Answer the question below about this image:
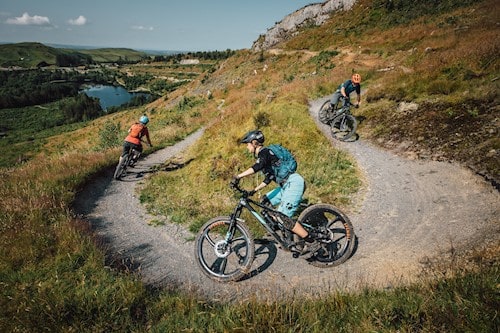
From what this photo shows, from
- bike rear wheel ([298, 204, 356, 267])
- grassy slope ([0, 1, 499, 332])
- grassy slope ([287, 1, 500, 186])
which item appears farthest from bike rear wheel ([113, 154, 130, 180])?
grassy slope ([287, 1, 500, 186])

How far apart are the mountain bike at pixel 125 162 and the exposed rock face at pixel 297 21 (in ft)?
A: 187

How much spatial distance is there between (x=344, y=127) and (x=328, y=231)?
9465mm

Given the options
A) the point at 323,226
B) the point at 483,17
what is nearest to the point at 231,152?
the point at 323,226

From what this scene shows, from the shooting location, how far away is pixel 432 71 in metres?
18.2

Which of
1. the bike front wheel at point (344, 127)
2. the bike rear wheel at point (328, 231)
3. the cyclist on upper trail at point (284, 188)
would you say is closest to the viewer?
the cyclist on upper trail at point (284, 188)

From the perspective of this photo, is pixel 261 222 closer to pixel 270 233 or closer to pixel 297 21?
pixel 270 233

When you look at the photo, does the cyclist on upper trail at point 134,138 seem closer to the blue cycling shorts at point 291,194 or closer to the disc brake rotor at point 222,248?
the disc brake rotor at point 222,248

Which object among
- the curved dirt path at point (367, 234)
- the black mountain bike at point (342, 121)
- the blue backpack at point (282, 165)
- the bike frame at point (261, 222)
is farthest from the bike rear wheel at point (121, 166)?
the black mountain bike at point (342, 121)

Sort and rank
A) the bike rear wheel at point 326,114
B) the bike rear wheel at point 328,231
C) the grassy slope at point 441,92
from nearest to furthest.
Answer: the bike rear wheel at point 328,231, the grassy slope at point 441,92, the bike rear wheel at point 326,114

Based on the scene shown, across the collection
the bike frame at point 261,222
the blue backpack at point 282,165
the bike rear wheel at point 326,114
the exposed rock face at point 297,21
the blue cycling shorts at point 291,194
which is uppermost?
the exposed rock face at point 297,21

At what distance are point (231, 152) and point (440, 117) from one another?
32.9 ft

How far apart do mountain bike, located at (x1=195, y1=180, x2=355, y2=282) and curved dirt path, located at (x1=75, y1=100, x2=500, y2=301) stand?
0.77 feet

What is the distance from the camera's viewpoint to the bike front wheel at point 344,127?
1471 cm

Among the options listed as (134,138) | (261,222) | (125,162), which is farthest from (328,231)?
(125,162)
